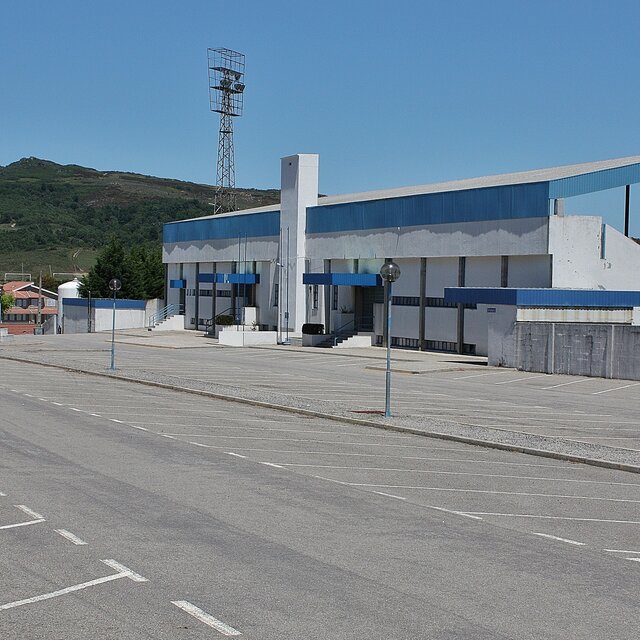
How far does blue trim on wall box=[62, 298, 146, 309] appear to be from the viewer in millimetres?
80625

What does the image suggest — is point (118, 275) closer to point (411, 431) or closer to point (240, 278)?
point (240, 278)

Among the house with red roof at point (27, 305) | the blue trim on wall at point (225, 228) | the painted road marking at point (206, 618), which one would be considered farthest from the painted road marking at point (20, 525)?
the house with red roof at point (27, 305)

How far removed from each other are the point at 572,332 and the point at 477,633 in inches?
1294

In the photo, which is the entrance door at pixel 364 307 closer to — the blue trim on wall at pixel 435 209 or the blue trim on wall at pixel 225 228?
the blue trim on wall at pixel 435 209

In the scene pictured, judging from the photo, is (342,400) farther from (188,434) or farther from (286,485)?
(286,485)

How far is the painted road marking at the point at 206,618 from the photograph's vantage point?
7.78 m

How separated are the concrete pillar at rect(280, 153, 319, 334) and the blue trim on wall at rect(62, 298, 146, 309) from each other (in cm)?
2069

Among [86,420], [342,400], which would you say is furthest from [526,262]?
[86,420]

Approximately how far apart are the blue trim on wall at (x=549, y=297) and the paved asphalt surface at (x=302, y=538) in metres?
22.1

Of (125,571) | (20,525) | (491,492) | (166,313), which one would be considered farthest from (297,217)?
(125,571)

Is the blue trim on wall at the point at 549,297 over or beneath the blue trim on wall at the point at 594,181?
beneath

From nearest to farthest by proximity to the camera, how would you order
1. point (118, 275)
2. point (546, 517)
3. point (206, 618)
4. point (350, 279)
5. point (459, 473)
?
point (206, 618) → point (546, 517) → point (459, 473) → point (350, 279) → point (118, 275)

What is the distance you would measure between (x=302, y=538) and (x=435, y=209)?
4437cm

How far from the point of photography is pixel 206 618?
8.09 metres
